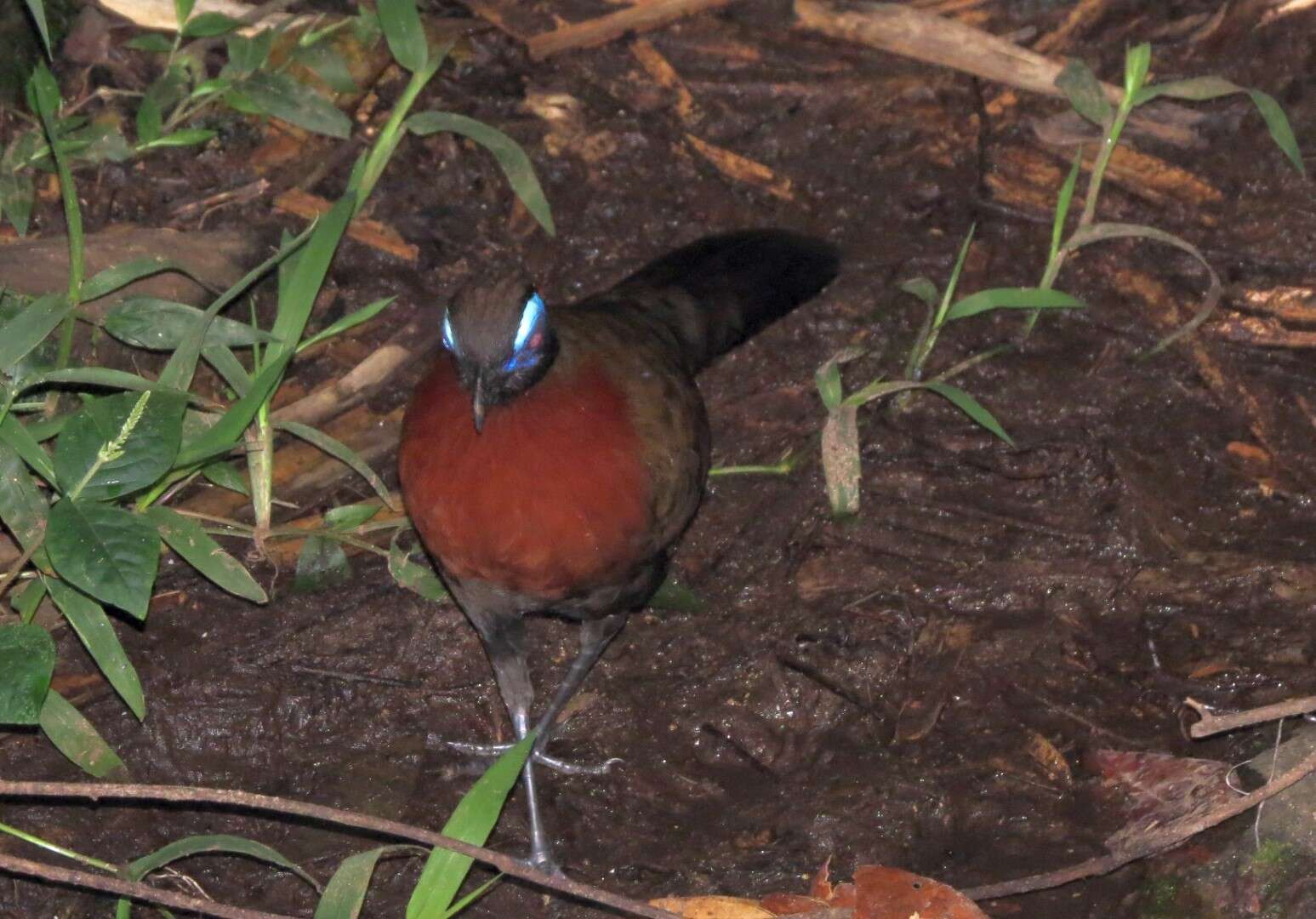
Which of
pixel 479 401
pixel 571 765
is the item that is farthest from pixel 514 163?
pixel 571 765

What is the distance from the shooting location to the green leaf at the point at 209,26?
5332 millimetres

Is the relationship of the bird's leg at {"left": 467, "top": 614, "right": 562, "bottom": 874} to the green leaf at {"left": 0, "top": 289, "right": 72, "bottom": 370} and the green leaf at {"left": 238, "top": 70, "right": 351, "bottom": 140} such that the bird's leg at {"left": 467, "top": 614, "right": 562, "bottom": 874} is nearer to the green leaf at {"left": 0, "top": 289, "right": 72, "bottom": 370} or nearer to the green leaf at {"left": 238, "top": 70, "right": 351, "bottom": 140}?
the green leaf at {"left": 0, "top": 289, "right": 72, "bottom": 370}

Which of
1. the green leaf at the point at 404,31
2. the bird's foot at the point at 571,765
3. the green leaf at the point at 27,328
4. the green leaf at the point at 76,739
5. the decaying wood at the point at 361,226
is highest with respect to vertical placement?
the green leaf at the point at 404,31

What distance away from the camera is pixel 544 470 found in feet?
12.3

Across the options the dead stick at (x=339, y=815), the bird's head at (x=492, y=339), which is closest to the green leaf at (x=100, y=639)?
the dead stick at (x=339, y=815)

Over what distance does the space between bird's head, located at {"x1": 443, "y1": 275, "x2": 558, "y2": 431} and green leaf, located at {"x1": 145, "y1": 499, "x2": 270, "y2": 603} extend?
37.8 inches

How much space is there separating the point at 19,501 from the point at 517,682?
1366 millimetres

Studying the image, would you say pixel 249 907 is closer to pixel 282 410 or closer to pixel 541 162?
pixel 282 410

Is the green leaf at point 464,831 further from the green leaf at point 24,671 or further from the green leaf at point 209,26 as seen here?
the green leaf at point 209,26

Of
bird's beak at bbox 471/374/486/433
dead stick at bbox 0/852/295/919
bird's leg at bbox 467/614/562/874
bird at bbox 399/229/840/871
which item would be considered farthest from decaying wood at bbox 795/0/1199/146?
dead stick at bbox 0/852/295/919

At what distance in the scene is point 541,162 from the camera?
5625 millimetres

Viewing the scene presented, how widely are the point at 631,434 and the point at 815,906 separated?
1.21 m

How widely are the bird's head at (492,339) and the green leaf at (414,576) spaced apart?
3.09ft

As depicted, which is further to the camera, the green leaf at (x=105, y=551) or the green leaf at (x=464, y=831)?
the green leaf at (x=105, y=551)
